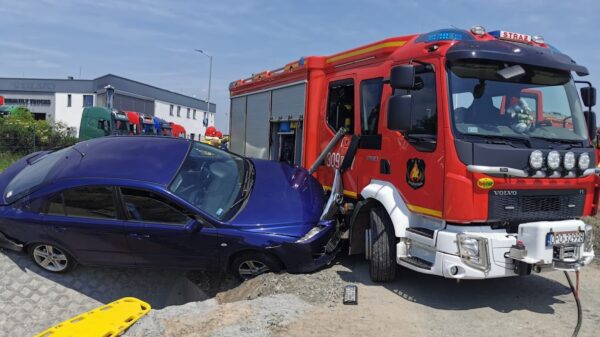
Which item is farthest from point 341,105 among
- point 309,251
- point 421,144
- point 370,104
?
point 309,251

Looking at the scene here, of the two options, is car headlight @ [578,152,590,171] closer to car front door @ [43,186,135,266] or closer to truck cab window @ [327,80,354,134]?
truck cab window @ [327,80,354,134]

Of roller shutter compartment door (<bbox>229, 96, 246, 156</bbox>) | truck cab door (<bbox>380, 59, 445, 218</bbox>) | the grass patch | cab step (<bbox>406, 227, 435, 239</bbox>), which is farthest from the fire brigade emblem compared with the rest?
the grass patch

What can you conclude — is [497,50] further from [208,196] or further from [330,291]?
[208,196]

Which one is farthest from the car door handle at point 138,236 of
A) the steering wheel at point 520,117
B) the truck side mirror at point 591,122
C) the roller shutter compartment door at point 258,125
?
the truck side mirror at point 591,122

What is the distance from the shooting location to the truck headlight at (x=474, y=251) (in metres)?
4.20

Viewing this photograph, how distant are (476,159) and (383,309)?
1633 millimetres

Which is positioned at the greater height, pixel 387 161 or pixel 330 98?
pixel 330 98

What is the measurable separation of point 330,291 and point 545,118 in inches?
108

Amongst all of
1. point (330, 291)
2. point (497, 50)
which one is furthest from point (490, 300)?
point (497, 50)

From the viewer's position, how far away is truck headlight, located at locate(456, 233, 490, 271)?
4199 millimetres

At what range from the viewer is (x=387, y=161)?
5.12 metres

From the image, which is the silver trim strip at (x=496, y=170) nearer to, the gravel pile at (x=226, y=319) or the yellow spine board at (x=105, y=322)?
the gravel pile at (x=226, y=319)

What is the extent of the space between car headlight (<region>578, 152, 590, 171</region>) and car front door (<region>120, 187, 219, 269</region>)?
372cm

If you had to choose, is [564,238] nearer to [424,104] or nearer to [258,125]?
[424,104]
